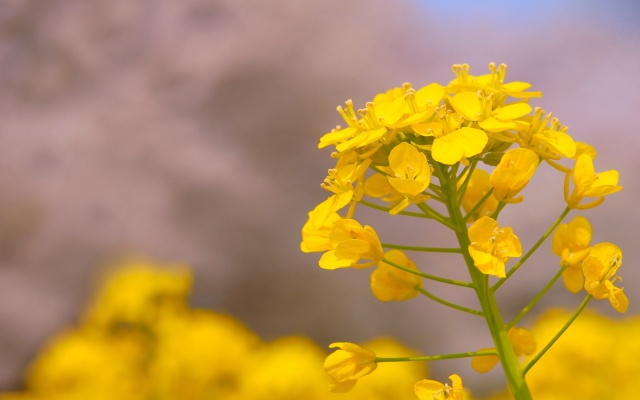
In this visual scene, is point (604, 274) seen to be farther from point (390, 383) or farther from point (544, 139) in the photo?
point (390, 383)

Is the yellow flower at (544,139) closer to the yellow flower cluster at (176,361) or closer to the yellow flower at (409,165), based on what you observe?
the yellow flower at (409,165)

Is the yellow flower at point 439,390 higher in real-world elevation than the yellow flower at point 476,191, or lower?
lower

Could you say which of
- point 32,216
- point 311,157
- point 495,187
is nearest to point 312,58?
point 311,157

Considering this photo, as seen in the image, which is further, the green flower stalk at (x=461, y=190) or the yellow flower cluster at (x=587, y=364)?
the yellow flower cluster at (x=587, y=364)

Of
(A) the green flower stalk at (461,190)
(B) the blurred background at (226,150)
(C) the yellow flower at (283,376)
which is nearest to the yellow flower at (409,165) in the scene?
(A) the green flower stalk at (461,190)

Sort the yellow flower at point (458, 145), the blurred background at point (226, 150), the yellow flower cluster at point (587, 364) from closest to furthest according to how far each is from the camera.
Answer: the yellow flower at point (458, 145)
the yellow flower cluster at point (587, 364)
the blurred background at point (226, 150)

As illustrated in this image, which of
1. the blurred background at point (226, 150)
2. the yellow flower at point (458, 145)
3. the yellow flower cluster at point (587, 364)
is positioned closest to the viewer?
the yellow flower at point (458, 145)

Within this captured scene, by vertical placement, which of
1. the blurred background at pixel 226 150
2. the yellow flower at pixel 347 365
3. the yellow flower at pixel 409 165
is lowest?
the yellow flower at pixel 347 365

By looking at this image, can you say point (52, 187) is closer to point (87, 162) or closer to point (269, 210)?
point (87, 162)
